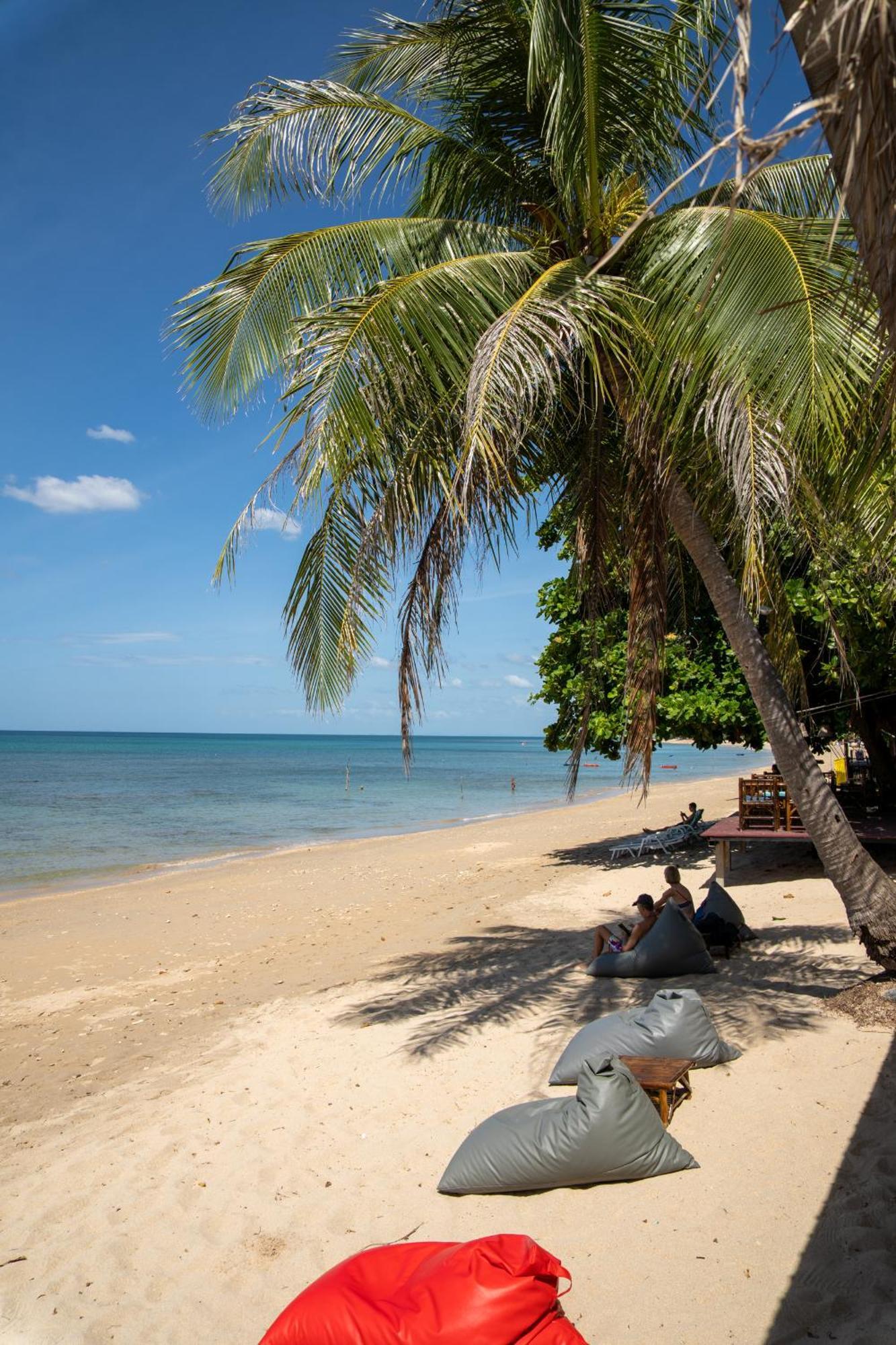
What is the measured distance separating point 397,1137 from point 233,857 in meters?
18.9

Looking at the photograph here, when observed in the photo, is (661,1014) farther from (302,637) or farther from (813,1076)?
(302,637)

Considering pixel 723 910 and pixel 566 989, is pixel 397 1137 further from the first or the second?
pixel 723 910

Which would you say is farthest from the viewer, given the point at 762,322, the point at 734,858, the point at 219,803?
the point at 219,803

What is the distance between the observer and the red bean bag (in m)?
2.94

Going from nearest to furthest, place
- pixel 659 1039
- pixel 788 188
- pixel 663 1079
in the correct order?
pixel 663 1079, pixel 659 1039, pixel 788 188

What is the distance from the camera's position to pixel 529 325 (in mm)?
5223

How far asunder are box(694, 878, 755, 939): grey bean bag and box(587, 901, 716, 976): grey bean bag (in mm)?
788

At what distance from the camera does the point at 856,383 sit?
4.56 metres

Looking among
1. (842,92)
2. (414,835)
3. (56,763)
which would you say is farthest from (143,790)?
(842,92)

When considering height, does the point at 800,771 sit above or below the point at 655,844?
above

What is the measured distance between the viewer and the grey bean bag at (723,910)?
8.41 m

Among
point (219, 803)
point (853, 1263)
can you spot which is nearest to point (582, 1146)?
point (853, 1263)

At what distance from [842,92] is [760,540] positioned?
412cm

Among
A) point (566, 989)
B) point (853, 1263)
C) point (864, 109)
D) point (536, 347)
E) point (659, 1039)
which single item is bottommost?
point (566, 989)
